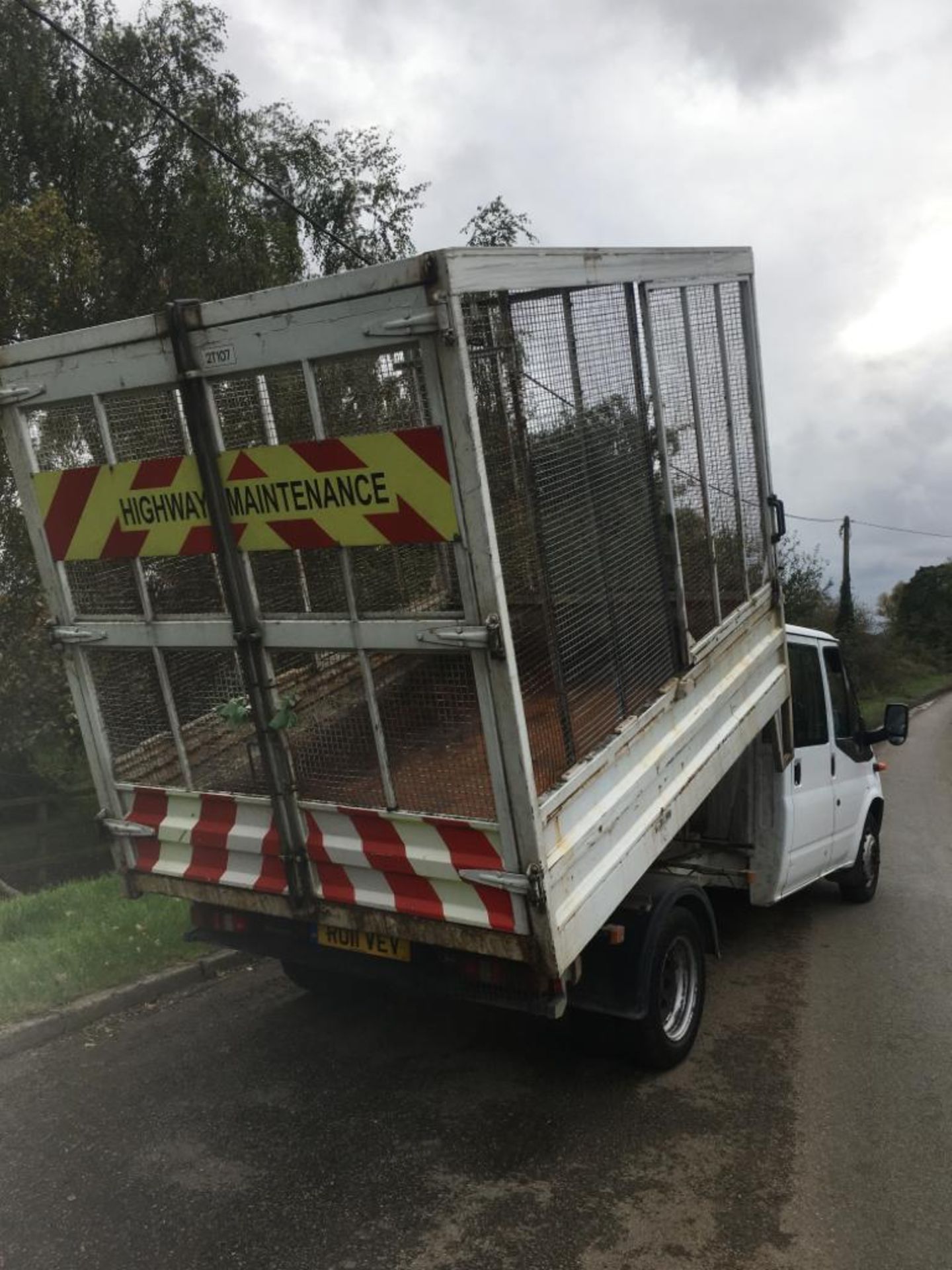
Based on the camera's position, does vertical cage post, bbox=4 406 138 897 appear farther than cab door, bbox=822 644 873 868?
No

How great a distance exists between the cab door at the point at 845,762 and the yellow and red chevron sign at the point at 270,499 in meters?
4.35

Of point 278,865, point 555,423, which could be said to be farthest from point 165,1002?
point 555,423

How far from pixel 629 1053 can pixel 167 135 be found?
12738 millimetres

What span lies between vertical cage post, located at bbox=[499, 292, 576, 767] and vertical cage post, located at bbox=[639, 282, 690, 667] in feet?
3.41

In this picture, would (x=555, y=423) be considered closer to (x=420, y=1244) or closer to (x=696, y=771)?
(x=696, y=771)

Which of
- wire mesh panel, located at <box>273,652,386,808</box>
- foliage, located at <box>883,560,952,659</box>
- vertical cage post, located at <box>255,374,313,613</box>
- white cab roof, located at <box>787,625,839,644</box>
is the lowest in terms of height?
foliage, located at <box>883,560,952,659</box>

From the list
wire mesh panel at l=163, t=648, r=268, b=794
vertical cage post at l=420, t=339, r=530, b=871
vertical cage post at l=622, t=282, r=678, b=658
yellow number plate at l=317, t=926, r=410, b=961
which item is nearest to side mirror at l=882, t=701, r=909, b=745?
vertical cage post at l=622, t=282, r=678, b=658

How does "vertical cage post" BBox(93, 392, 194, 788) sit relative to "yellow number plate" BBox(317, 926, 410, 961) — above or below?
above

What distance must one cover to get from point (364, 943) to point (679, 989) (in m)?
1.59

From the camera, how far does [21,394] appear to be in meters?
4.10

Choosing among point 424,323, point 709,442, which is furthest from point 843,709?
point 424,323

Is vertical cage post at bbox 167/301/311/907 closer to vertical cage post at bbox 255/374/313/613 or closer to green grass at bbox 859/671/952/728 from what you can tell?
vertical cage post at bbox 255/374/313/613

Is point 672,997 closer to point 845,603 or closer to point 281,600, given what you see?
point 281,600

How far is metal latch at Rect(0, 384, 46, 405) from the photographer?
160 inches
